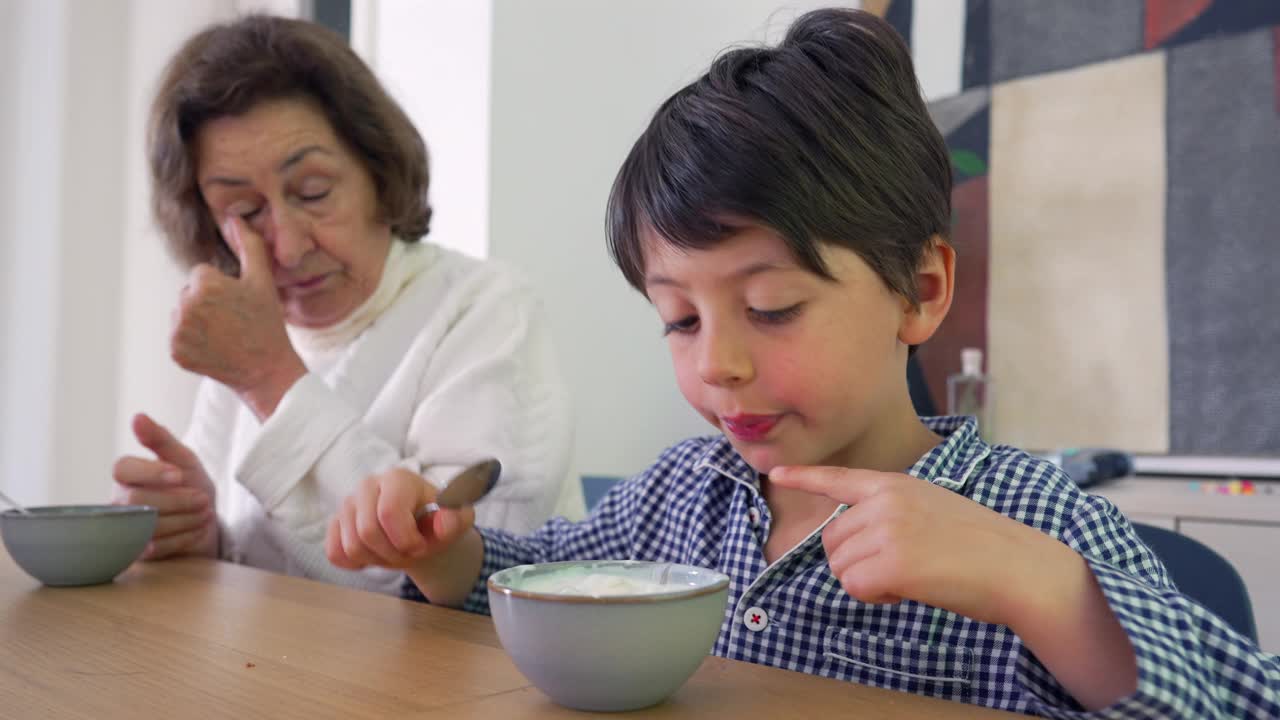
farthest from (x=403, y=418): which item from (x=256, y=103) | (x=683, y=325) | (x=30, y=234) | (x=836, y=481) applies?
(x=30, y=234)

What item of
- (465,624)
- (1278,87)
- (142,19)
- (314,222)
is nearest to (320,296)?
(314,222)

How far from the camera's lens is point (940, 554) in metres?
0.56

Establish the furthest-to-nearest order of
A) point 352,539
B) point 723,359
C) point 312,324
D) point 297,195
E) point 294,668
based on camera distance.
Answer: point 312,324 < point 297,195 < point 352,539 < point 723,359 < point 294,668

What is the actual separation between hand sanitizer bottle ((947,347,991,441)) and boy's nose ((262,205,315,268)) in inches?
53.7

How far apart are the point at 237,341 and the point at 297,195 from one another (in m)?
0.24

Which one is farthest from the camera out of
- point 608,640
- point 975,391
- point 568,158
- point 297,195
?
point 568,158

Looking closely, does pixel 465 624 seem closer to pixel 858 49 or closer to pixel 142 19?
pixel 858 49

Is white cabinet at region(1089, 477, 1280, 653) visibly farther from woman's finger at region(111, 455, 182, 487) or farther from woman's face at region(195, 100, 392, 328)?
woman's finger at region(111, 455, 182, 487)

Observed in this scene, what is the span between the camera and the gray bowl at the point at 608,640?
20.5 inches

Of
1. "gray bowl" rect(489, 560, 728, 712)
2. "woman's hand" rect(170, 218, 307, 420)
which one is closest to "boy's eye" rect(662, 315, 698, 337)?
"gray bowl" rect(489, 560, 728, 712)

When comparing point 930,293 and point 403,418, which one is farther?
point 403,418

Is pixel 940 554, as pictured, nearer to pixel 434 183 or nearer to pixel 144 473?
pixel 144 473

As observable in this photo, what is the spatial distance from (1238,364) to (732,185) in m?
1.51

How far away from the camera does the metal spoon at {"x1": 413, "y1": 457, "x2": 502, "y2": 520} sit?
84 centimetres
